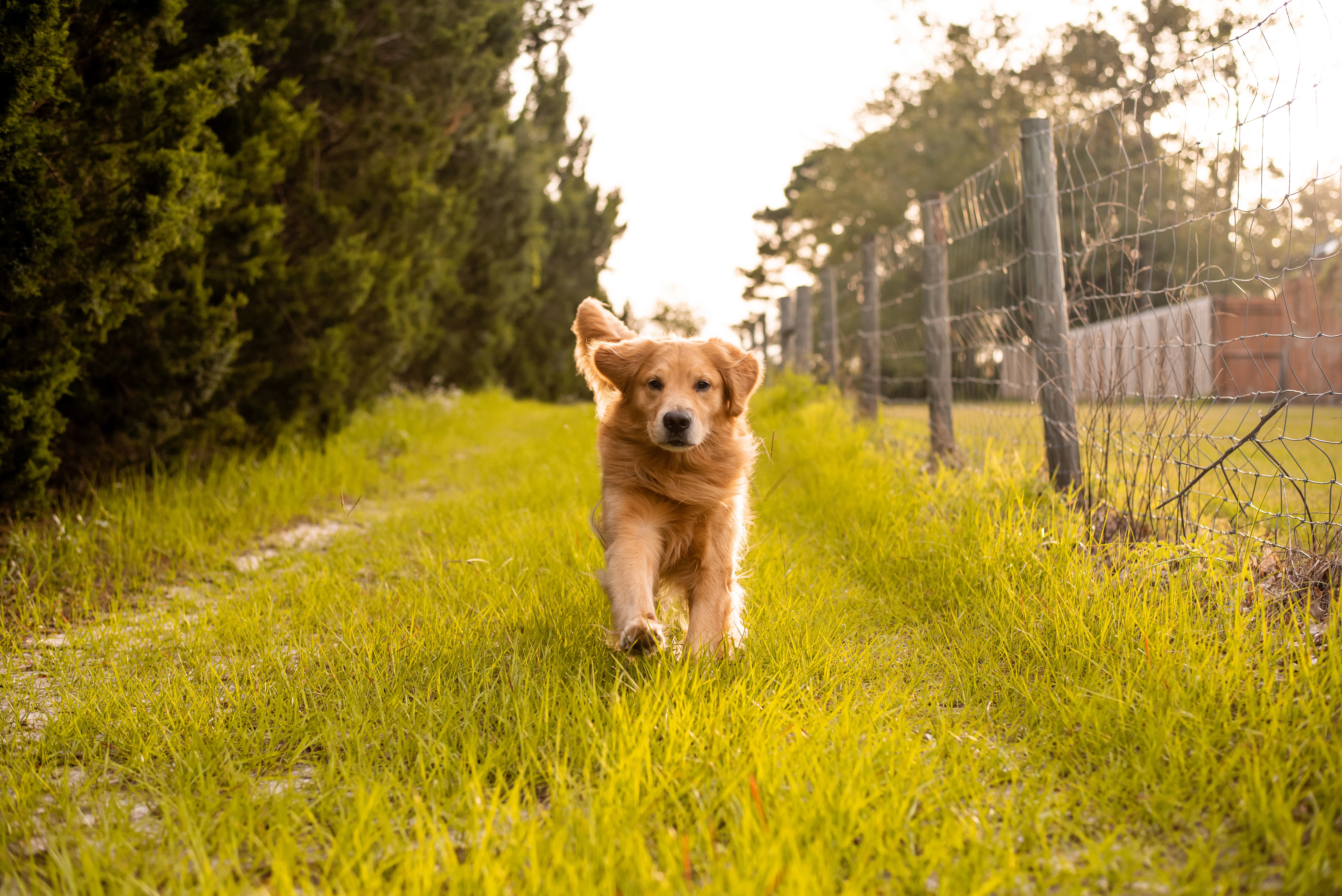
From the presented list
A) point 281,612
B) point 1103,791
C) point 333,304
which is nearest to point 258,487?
point 333,304

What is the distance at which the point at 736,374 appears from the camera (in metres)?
3.39

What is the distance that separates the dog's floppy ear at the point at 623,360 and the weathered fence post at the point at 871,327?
4548 millimetres

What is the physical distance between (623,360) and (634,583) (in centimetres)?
103

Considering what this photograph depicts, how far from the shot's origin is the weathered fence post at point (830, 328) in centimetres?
940

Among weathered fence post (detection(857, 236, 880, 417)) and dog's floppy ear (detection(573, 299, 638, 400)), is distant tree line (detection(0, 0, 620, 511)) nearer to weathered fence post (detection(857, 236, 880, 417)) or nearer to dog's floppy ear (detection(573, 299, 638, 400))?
dog's floppy ear (detection(573, 299, 638, 400))

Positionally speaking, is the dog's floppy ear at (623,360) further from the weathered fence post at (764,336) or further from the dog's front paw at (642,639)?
the weathered fence post at (764,336)

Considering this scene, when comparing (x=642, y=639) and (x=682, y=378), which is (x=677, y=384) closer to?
(x=682, y=378)

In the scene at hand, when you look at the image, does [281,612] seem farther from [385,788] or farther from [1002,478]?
[1002,478]

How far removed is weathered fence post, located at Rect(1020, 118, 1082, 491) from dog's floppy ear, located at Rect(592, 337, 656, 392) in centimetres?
181

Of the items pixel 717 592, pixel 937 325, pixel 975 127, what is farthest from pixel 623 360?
pixel 975 127

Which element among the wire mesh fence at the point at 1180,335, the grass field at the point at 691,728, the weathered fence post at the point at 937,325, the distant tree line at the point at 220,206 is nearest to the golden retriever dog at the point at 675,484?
the grass field at the point at 691,728

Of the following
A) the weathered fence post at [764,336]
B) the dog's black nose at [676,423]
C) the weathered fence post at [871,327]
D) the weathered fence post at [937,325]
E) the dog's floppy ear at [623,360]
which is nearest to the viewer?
the dog's black nose at [676,423]

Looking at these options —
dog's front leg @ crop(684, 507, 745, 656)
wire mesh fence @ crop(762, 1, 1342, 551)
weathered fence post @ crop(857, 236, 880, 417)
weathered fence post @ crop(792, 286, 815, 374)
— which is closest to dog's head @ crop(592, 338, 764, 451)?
dog's front leg @ crop(684, 507, 745, 656)

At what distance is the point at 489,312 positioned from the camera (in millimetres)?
15195
